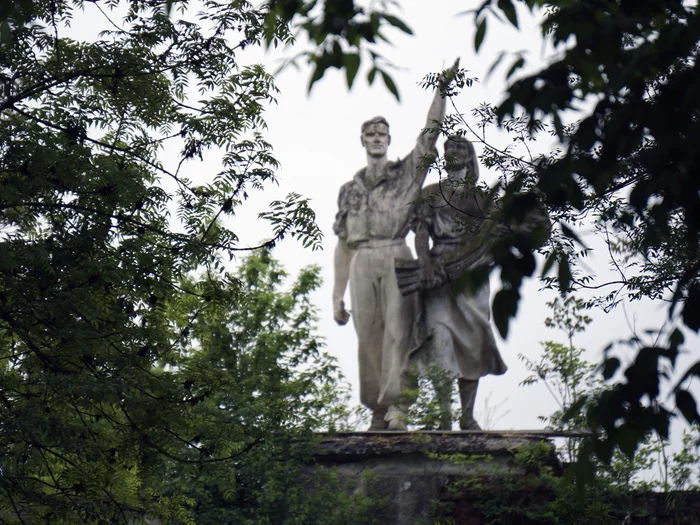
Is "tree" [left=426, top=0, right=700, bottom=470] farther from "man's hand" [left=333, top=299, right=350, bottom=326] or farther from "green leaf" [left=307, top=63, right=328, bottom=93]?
"man's hand" [left=333, top=299, right=350, bottom=326]

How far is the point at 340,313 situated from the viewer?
1202 centimetres

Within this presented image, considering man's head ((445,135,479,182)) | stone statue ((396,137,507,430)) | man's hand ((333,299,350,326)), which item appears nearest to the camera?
man's head ((445,135,479,182))

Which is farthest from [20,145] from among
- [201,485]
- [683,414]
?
[683,414]

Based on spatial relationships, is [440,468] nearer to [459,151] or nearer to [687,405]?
[459,151]

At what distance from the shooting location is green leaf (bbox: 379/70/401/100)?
382 centimetres

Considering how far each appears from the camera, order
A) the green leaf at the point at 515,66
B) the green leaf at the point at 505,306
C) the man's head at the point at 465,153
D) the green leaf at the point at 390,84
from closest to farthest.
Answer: the green leaf at the point at 505,306 → the green leaf at the point at 390,84 → the green leaf at the point at 515,66 → the man's head at the point at 465,153

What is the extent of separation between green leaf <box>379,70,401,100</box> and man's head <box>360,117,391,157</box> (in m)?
7.99

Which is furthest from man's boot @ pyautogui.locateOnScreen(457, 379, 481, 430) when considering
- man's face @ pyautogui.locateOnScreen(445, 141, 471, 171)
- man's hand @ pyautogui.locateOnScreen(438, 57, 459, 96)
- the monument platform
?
man's hand @ pyautogui.locateOnScreen(438, 57, 459, 96)

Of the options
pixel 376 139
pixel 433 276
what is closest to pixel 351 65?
pixel 433 276

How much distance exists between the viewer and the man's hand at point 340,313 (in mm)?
12016

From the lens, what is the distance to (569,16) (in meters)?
3.79

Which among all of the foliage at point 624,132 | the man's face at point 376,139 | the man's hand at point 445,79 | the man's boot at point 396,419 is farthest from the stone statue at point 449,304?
the foliage at point 624,132

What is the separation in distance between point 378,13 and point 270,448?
21.9 ft

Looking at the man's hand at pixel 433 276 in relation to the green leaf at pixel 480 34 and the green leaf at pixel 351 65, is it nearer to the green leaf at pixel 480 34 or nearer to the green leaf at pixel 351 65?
the green leaf at pixel 480 34
